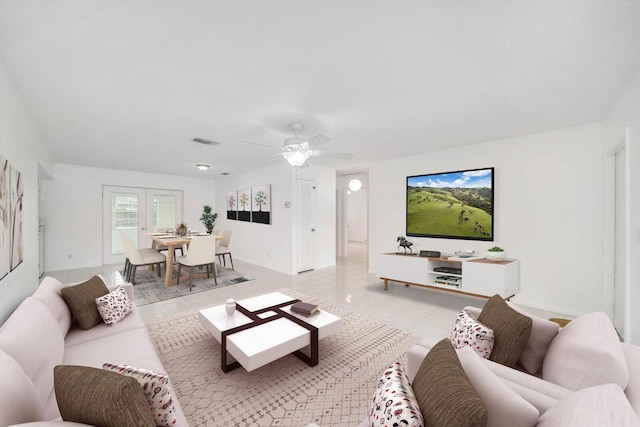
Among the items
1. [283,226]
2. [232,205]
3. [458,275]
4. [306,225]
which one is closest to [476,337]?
[458,275]

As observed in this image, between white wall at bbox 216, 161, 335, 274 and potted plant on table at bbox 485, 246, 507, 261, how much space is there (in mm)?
3383

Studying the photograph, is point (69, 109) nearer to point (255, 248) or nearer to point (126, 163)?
point (126, 163)

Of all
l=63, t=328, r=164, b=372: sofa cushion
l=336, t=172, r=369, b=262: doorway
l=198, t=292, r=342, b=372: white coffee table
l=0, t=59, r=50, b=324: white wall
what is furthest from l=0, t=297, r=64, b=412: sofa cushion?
l=336, t=172, r=369, b=262: doorway

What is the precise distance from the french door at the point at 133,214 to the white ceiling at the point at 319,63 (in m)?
3.71

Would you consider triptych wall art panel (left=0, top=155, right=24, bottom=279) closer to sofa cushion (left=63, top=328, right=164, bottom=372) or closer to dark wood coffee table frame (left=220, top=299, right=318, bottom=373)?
sofa cushion (left=63, top=328, right=164, bottom=372)

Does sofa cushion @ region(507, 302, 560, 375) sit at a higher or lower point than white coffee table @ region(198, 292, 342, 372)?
higher

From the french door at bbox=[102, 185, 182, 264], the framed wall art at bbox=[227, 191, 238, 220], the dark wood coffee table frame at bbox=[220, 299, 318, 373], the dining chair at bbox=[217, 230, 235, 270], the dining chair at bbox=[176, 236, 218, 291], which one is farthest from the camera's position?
the framed wall art at bbox=[227, 191, 238, 220]

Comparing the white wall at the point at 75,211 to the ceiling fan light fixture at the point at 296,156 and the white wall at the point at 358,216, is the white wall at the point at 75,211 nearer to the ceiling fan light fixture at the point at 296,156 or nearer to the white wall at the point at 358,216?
the ceiling fan light fixture at the point at 296,156

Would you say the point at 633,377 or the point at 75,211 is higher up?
the point at 75,211

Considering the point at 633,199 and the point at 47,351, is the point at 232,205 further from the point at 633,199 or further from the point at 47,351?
the point at 633,199

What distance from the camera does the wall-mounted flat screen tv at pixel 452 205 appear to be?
397 cm

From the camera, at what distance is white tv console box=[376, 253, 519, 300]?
11.2ft

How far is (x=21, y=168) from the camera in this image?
8.25 ft

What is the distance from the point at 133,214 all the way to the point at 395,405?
Result: 7884 millimetres
